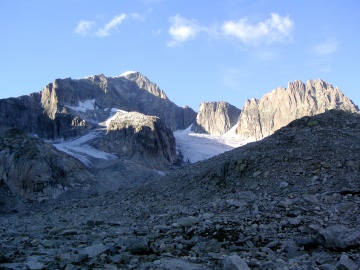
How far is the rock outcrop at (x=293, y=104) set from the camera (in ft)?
552

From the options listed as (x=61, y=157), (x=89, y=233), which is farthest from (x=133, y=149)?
(x=89, y=233)

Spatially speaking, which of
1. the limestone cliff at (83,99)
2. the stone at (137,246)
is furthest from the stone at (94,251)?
the limestone cliff at (83,99)

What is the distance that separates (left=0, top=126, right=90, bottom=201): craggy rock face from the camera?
46.8 m

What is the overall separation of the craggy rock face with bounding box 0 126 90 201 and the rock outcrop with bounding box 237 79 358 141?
12828 centimetres

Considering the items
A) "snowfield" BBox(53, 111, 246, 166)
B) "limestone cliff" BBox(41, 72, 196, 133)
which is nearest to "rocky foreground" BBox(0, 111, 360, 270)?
"snowfield" BBox(53, 111, 246, 166)

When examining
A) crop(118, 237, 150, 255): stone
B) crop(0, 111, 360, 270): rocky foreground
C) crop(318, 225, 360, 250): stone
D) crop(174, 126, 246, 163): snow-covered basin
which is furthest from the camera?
crop(174, 126, 246, 163): snow-covered basin

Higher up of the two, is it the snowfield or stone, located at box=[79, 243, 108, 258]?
the snowfield

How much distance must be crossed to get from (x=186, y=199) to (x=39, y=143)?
38564mm

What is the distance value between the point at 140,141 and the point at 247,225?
95946mm

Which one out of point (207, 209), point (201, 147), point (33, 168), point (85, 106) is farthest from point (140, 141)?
point (207, 209)

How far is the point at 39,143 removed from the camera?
55.4 meters

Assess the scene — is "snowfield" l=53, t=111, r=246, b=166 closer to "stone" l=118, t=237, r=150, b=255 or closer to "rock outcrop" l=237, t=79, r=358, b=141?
"rock outcrop" l=237, t=79, r=358, b=141

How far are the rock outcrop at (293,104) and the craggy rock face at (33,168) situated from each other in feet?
421

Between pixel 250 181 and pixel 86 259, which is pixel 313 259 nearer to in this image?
pixel 86 259
